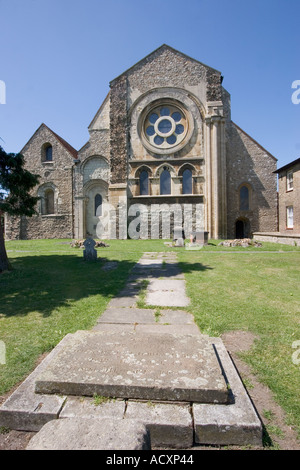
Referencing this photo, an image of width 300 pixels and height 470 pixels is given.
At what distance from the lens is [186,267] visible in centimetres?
820

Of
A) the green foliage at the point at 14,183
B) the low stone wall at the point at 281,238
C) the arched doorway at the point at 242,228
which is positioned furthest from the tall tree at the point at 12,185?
the arched doorway at the point at 242,228

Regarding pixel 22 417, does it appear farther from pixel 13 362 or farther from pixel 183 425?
pixel 183 425

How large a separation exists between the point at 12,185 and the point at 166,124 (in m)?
16.7

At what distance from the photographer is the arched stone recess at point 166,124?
20.3 meters

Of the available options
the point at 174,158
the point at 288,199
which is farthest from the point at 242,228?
the point at 174,158

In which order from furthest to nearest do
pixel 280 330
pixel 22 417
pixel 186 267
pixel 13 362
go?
pixel 186 267, pixel 280 330, pixel 13 362, pixel 22 417

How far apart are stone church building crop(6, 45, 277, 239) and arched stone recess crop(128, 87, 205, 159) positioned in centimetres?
8

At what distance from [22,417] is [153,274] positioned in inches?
216

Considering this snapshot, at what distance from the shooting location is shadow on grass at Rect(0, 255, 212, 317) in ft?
15.9

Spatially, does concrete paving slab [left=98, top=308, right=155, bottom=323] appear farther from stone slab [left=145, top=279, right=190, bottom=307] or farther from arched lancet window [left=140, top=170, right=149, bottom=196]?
arched lancet window [left=140, top=170, right=149, bottom=196]

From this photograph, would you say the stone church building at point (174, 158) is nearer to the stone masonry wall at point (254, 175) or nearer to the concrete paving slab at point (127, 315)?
the stone masonry wall at point (254, 175)

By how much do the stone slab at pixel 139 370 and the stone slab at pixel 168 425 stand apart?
120mm
